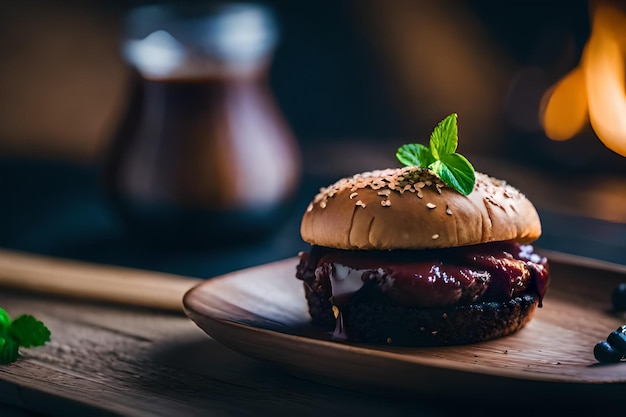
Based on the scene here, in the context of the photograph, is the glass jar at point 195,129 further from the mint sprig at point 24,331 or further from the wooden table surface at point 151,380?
the mint sprig at point 24,331

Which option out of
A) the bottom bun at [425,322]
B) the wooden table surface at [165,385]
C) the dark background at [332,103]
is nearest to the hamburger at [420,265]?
the bottom bun at [425,322]

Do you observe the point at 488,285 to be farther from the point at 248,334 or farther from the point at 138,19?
the point at 138,19

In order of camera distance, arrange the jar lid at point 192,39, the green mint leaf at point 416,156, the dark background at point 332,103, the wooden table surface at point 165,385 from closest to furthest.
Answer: the wooden table surface at point 165,385 → the green mint leaf at point 416,156 → the jar lid at point 192,39 → the dark background at point 332,103

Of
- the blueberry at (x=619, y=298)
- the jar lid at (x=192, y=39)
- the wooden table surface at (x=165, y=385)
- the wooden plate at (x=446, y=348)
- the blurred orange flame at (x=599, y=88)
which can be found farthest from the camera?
the blurred orange flame at (x=599, y=88)

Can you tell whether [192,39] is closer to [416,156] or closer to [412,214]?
[416,156]

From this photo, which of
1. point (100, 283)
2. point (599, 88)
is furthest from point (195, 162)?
point (599, 88)

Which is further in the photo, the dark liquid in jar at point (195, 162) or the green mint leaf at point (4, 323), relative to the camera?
the dark liquid in jar at point (195, 162)

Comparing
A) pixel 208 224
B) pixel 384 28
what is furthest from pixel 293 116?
pixel 208 224

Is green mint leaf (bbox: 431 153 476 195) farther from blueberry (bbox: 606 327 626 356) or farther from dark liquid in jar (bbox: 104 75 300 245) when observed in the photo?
dark liquid in jar (bbox: 104 75 300 245)
